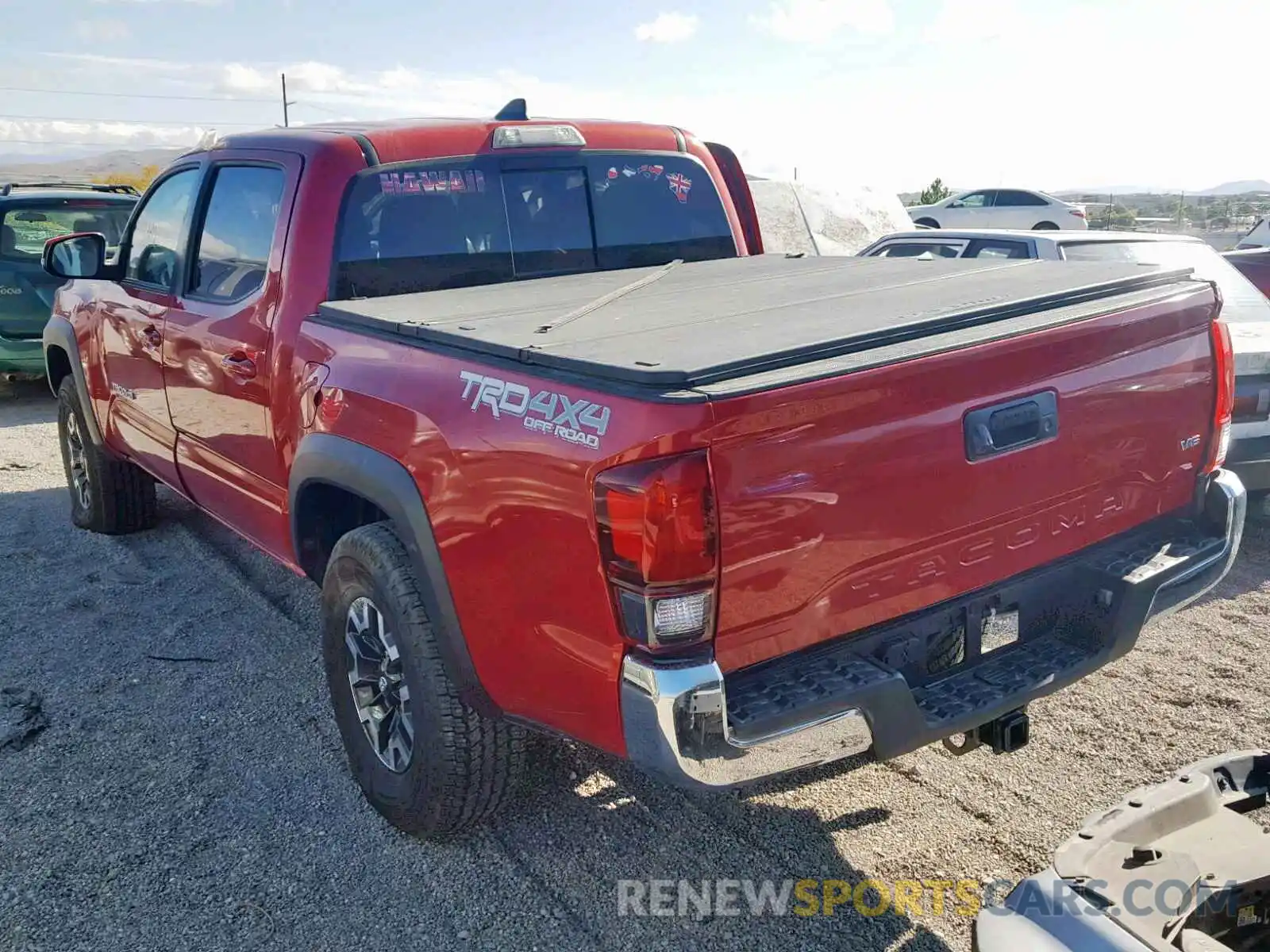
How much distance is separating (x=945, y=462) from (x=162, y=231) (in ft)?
11.7

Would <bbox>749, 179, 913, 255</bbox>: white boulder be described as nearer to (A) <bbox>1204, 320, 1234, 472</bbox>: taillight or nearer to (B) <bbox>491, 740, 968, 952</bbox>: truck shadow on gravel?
(A) <bbox>1204, 320, 1234, 472</bbox>: taillight

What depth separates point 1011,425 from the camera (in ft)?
8.01

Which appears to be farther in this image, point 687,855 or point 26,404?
point 26,404

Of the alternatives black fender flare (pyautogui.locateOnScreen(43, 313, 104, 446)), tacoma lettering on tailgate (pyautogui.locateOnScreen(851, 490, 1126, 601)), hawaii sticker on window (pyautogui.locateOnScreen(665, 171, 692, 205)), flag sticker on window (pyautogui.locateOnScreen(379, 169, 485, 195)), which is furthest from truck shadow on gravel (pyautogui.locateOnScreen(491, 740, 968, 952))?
black fender flare (pyautogui.locateOnScreen(43, 313, 104, 446))

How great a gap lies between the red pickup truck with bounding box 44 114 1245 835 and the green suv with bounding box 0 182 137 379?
21.3ft

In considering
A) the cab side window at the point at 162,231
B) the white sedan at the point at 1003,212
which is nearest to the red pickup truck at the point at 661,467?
the cab side window at the point at 162,231

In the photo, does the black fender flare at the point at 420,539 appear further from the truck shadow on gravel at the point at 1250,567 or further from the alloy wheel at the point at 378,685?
the truck shadow on gravel at the point at 1250,567

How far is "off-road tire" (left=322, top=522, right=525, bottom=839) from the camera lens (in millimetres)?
2719

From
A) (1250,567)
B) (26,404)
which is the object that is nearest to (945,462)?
(1250,567)

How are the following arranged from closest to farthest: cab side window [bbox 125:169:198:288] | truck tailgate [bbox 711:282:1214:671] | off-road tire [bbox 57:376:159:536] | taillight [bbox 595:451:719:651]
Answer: taillight [bbox 595:451:719:651]
truck tailgate [bbox 711:282:1214:671]
cab side window [bbox 125:169:198:288]
off-road tire [bbox 57:376:159:536]

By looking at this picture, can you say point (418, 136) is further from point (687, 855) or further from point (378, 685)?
point (687, 855)

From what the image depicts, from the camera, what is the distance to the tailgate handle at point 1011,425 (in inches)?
93.7

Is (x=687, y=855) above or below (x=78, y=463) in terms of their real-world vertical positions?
below

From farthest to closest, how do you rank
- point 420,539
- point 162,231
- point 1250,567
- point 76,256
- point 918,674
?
point 1250,567
point 76,256
point 162,231
point 420,539
point 918,674
